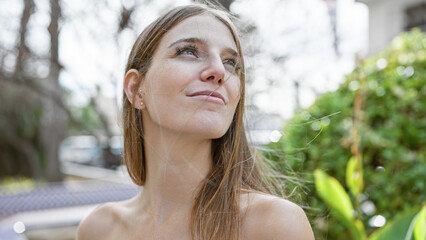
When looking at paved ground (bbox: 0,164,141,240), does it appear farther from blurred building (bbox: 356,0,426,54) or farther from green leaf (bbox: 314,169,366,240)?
blurred building (bbox: 356,0,426,54)

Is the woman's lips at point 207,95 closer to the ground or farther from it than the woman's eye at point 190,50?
closer to the ground

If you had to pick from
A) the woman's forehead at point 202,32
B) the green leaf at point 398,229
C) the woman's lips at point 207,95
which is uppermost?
the woman's forehead at point 202,32

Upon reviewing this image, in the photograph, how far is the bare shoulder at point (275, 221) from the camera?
3.19 feet

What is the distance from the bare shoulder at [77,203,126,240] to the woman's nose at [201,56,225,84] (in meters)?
0.60

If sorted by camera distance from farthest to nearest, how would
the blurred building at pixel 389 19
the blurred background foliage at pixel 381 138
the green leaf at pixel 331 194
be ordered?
1. the blurred building at pixel 389 19
2. the blurred background foliage at pixel 381 138
3. the green leaf at pixel 331 194

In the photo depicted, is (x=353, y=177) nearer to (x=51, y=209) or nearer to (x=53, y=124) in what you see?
(x=51, y=209)

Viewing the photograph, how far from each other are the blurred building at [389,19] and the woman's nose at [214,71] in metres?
8.40

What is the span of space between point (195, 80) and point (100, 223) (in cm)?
65

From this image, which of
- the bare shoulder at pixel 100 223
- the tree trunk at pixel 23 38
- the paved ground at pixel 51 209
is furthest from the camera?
the tree trunk at pixel 23 38

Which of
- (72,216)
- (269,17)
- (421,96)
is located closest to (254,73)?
(269,17)

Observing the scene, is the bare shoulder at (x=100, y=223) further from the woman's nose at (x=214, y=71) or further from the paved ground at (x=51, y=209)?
the paved ground at (x=51, y=209)

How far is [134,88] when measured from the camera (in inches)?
45.6

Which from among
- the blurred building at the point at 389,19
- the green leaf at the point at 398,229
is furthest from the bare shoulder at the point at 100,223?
the blurred building at the point at 389,19

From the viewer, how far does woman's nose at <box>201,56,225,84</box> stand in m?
1.00
